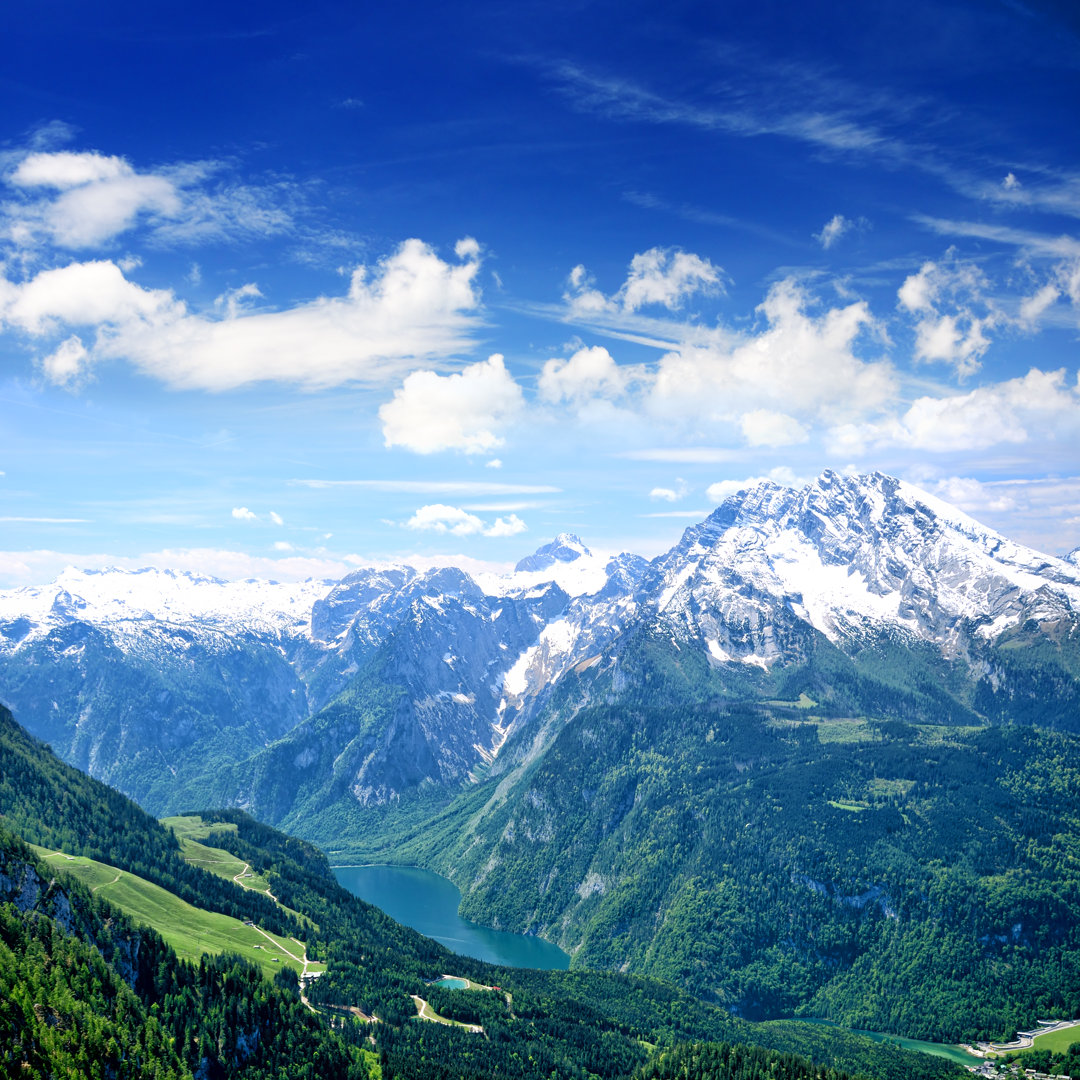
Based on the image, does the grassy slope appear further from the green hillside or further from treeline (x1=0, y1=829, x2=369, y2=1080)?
treeline (x1=0, y1=829, x2=369, y2=1080)

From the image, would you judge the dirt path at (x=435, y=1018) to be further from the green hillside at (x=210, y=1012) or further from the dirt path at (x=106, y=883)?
the dirt path at (x=106, y=883)

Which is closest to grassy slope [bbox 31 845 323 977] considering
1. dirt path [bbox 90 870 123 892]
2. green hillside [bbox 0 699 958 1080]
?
dirt path [bbox 90 870 123 892]

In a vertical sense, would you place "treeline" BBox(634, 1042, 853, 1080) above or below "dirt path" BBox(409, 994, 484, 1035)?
below

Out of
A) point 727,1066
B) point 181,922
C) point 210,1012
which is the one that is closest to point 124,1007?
point 210,1012

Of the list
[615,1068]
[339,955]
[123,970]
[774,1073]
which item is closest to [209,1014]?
[123,970]

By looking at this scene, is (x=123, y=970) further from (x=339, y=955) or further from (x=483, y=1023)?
(x=483, y=1023)

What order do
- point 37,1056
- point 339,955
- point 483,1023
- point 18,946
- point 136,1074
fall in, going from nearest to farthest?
point 37,1056 → point 136,1074 → point 18,946 → point 483,1023 → point 339,955

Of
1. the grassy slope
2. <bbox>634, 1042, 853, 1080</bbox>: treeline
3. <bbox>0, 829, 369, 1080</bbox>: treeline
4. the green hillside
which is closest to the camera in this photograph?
<bbox>0, 829, 369, 1080</bbox>: treeline

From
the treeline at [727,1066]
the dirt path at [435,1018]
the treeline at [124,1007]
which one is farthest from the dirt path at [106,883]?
the treeline at [727,1066]
